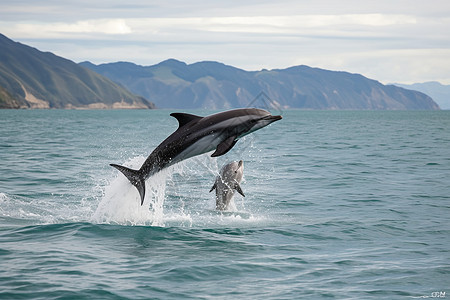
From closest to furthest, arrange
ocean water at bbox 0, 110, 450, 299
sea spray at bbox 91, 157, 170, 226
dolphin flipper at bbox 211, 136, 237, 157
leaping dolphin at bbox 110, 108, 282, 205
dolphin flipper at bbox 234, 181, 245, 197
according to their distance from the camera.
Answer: ocean water at bbox 0, 110, 450, 299 → dolphin flipper at bbox 211, 136, 237, 157 → leaping dolphin at bbox 110, 108, 282, 205 → sea spray at bbox 91, 157, 170, 226 → dolphin flipper at bbox 234, 181, 245, 197

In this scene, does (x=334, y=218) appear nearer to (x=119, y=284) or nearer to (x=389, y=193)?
(x=389, y=193)

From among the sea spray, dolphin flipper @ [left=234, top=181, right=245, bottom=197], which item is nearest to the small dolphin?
dolphin flipper @ [left=234, top=181, right=245, bottom=197]

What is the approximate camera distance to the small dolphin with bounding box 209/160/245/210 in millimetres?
18688

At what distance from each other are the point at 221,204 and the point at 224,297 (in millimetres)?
8543

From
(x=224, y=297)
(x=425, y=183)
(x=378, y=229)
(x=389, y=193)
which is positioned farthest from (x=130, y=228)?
(x=425, y=183)

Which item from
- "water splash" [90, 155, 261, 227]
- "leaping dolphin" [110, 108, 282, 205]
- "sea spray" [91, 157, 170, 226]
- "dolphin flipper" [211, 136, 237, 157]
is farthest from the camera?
"sea spray" [91, 157, 170, 226]

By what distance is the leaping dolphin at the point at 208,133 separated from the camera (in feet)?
42.0

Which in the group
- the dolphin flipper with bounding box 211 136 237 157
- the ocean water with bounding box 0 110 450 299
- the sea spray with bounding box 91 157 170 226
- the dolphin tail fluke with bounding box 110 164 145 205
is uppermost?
the dolphin flipper with bounding box 211 136 237 157

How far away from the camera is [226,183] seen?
18688mm

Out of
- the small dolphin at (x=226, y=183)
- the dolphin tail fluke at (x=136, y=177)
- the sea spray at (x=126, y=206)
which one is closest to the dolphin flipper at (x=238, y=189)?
the small dolphin at (x=226, y=183)

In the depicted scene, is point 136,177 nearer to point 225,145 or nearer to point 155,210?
point 225,145

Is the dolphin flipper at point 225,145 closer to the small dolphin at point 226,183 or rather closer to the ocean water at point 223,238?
the ocean water at point 223,238

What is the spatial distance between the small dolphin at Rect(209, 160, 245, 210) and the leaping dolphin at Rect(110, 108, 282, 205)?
5094 mm

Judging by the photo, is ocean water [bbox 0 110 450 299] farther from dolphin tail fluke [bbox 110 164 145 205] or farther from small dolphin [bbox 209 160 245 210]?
dolphin tail fluke [bbox 110 164 145 205]
